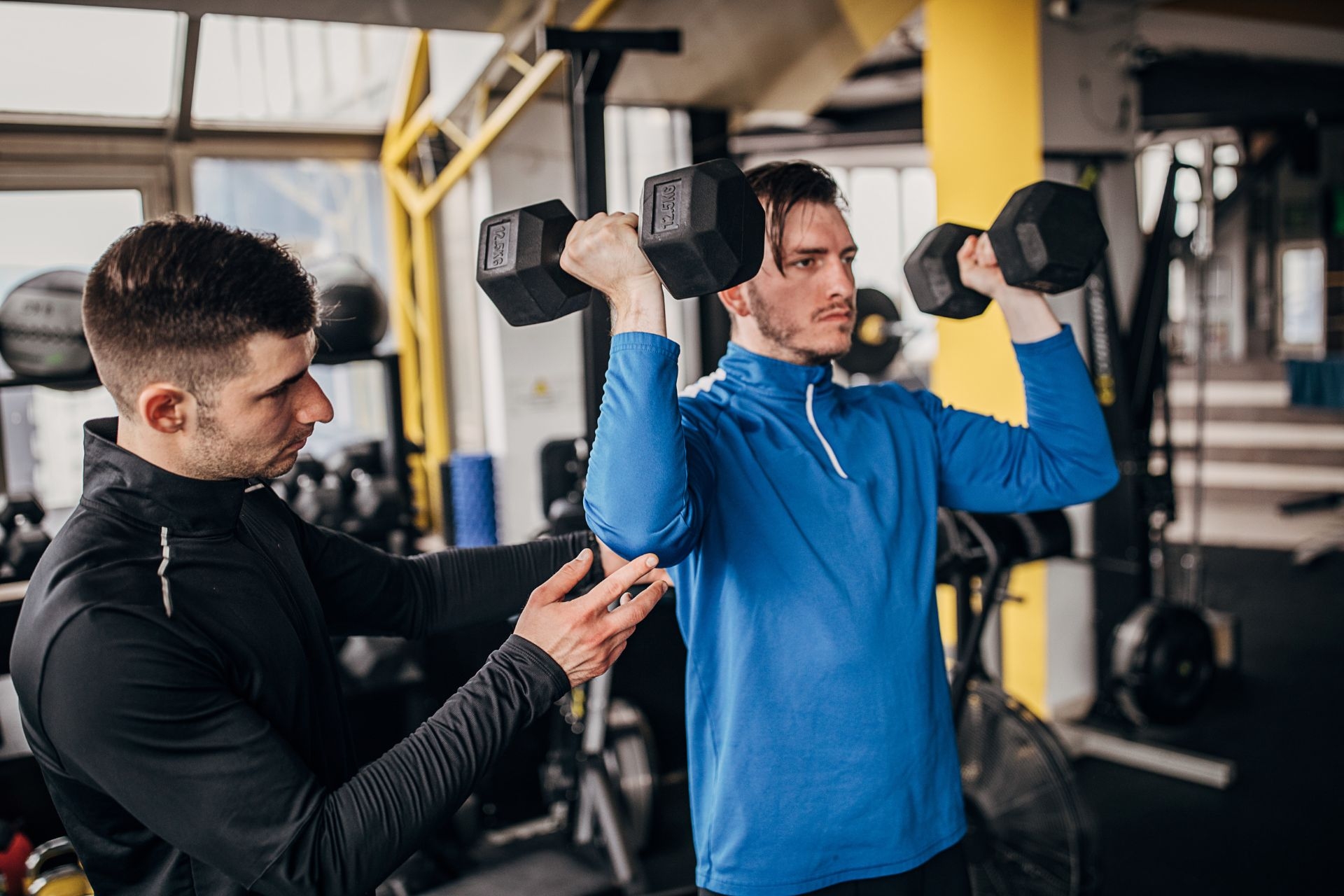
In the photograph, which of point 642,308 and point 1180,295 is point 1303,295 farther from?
point 642,308

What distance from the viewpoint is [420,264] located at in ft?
18.7

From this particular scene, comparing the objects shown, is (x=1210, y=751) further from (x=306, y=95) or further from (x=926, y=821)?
(x=306, y=95)

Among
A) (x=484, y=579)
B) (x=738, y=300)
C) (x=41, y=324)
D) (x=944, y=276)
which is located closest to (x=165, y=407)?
(x=484, y=579)

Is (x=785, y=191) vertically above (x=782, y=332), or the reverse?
(x=785, y=191)

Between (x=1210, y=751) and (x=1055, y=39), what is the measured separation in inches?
98.2

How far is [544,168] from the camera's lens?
5328mm

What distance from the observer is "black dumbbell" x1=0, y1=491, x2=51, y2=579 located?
2996 millimetres

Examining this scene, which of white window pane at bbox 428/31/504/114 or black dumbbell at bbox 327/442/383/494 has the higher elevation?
white window pane at bbox 428/31/504/114

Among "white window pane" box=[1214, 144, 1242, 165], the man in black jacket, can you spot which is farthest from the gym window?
"white window pane" box=[1214, 144, 1242, 165]

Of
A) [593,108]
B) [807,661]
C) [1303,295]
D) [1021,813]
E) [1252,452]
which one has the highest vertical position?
[593,108]

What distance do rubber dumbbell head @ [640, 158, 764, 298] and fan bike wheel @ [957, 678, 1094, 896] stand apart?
1696mm

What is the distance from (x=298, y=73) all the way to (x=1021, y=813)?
5263 millimetres

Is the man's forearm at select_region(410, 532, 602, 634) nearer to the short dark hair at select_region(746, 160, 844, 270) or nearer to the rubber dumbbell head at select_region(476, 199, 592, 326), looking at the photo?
the rubber dumbbell head at select_region(476, 199, 592, 326)

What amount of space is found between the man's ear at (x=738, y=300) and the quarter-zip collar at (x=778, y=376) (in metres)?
0.05
